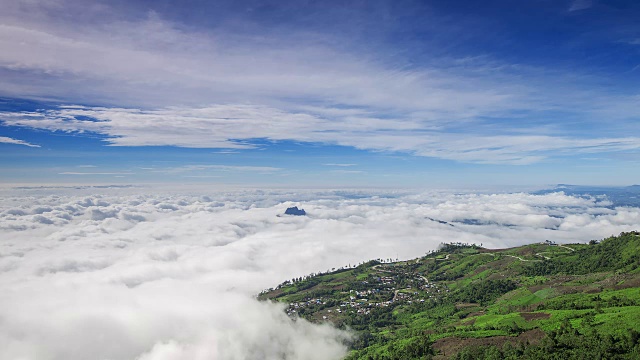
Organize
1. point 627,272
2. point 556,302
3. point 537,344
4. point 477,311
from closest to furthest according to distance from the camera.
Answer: point 537,344
point 556,302
point 627,272
point 477,311

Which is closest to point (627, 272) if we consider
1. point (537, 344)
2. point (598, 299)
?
point (598, 299)

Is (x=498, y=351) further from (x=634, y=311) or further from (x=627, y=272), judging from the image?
(x=627, y=272)

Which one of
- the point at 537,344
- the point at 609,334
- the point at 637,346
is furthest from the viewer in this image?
the point at 537,344

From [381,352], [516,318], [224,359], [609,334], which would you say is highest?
[609,334]

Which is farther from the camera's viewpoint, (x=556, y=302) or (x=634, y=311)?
(x=556, y=302)

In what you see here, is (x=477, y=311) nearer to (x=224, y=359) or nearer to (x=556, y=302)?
(x=556, y=302)

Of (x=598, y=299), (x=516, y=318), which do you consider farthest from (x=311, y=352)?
(x=598, y=299)

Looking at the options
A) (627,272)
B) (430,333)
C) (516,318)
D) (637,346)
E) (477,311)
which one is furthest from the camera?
(477,311)

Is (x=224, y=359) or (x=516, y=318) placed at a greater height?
(x=516, y=318)

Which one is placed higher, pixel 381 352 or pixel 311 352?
pixel 381 352
